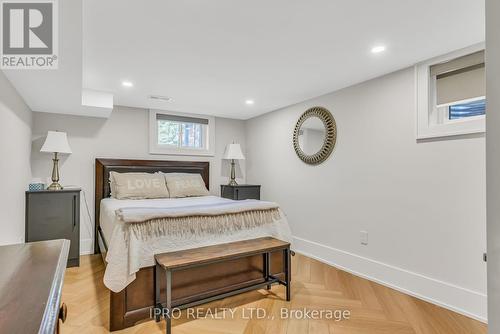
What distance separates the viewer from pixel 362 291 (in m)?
2.49

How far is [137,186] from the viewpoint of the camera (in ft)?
11.4

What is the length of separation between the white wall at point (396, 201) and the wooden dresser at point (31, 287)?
2.67 m

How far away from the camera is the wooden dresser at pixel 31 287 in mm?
601

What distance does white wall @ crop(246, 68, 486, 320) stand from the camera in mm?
2133

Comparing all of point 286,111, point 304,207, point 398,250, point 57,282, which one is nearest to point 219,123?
point 286,111

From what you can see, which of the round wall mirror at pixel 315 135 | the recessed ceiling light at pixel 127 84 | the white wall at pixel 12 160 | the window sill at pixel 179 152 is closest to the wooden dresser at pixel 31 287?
the white wall at pixel 12 160

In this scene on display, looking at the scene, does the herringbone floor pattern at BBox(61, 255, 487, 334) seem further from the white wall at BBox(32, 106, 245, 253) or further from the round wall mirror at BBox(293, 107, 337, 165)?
the round wall mirror at BBox(293, 107, 337, 165)

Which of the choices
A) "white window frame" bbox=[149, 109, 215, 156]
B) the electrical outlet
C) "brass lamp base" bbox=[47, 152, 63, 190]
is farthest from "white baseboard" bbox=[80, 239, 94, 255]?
the electrical outlet

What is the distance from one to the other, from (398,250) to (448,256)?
416 mm

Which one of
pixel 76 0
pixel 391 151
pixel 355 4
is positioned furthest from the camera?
pixel 391 151

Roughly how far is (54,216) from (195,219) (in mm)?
1953

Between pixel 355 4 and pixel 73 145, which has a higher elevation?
pixel 355 4

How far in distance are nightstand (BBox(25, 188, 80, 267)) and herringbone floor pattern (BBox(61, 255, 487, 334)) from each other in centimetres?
52

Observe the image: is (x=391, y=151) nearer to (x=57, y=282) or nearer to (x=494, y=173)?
(x=494, y=173)
